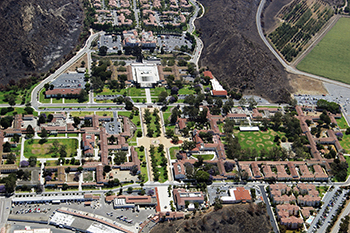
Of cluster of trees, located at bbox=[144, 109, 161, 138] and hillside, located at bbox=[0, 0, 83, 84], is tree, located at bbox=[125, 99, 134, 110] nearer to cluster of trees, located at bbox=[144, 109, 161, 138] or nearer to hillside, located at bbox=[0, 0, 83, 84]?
cluster of trees, located at bbox=[144, 109, 161, 138]

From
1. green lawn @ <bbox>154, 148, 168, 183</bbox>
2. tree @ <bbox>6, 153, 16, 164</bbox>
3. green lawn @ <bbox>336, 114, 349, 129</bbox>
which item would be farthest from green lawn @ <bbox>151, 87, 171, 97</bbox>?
green lawn @ <bbox>336, 114, 349, 129</bbox>

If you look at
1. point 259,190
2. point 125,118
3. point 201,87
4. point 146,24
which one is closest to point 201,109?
point 201,87

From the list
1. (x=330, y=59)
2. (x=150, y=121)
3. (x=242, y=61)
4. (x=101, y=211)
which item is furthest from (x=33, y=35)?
(x=330, y=59)

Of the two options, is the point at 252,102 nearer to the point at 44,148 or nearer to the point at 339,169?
the point at 339,169

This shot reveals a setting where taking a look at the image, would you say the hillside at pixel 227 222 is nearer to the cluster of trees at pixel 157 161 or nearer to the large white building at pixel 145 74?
the cluster of trees at pixel 157 161

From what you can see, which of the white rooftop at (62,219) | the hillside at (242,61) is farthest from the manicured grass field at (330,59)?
the white rooftop at (62,219)

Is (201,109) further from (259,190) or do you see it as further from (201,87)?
(259,190)
